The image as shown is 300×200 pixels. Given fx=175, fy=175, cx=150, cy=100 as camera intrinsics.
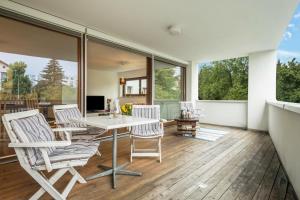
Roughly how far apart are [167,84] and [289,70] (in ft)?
11.9

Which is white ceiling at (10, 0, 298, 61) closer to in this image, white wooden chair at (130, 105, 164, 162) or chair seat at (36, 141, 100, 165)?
white wooden chair at (130, 105, 164, 162)

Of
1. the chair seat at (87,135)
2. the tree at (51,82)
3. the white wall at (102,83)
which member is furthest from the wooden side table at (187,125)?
the white wall at (102,83)

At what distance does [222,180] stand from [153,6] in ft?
8.79

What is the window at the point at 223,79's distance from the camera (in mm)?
7828

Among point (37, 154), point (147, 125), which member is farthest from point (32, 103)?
point (147, 125)

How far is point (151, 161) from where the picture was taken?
2787 millimetres

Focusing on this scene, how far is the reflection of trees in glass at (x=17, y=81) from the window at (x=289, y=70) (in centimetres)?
586

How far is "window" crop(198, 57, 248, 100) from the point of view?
7828 millimetres

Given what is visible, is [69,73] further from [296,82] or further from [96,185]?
[296,82]

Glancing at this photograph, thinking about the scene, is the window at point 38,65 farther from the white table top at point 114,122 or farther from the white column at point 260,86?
the white column at point 260,86

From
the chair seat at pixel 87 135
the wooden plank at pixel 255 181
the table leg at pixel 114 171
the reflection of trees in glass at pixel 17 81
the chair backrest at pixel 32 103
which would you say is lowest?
the wooden plank at pixel 255 181

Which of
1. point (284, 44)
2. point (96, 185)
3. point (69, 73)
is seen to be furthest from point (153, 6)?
point (284, 44)

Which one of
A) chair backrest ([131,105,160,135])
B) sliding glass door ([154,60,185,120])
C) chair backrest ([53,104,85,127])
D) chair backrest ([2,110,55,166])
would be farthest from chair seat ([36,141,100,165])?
sliding glass door ([154,60,185,120])

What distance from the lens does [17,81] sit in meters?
2.97
